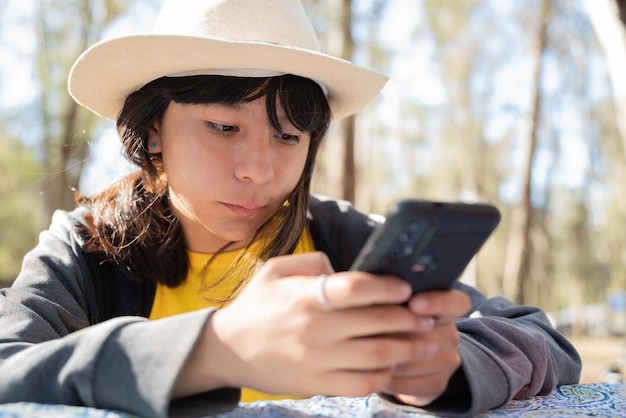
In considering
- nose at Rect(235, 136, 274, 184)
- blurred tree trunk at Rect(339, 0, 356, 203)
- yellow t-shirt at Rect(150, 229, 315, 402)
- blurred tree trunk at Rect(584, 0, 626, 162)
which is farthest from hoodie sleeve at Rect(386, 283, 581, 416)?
blurred tree trunk at Rect(339, 0, 356, 203)

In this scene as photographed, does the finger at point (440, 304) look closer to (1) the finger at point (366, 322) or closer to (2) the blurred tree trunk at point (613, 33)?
(1) the finger at point (366, 322)

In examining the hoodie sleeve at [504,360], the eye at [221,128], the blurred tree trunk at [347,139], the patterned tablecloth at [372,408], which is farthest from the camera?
the blurred tree trunk at [347,139]

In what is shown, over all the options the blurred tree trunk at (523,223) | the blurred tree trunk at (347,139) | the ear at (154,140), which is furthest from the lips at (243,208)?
the blurred tree trunk at (523,223)

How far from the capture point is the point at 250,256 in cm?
223

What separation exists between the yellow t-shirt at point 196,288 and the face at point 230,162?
0.55 feet

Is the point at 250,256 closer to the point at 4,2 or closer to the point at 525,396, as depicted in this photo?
the point at 525,396

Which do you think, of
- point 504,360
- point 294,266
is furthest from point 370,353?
point 504,360

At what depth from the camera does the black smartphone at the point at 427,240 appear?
0.99 m

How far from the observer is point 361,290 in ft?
3.25

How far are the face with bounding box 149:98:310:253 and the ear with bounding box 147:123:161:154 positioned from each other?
0.05 metres

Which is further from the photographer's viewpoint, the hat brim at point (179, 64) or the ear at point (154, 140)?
the ear at point (154, 140)

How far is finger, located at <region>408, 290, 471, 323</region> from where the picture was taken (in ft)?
3.52

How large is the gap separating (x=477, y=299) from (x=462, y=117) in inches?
849

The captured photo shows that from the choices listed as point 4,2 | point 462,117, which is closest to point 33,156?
point 4,2
